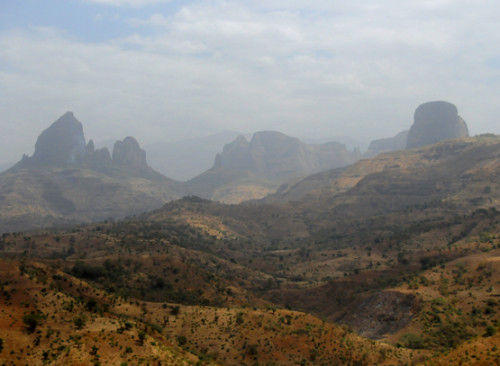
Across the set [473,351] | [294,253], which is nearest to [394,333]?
[473,351]

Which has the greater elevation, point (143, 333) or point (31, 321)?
point (31, 321)

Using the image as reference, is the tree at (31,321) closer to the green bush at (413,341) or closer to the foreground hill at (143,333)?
the foreground hill at (143,333)

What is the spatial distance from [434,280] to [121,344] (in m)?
57.4

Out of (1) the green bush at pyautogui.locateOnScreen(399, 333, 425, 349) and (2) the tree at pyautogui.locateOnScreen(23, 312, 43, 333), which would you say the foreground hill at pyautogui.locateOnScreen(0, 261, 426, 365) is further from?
(1) the green bush at pyautogui.locateOnScreen(399, 333, 425, 349)

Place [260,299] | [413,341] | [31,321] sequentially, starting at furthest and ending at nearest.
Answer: [260,299] < [413,341] < [31,321]

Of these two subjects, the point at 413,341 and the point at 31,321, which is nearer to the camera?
the point at 31,321

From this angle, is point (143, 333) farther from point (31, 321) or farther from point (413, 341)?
point (413, 341)

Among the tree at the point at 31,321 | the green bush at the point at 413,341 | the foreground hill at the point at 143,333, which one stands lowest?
the green bush at the point at 413,341

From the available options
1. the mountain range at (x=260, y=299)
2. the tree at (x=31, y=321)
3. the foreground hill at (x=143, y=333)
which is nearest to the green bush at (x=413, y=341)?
the mountain range at (x=260, y=299)

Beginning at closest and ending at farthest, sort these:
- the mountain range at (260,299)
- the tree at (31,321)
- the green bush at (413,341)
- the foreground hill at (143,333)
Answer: the foreground hill at (143,333)
the tree at (31,321)
the mountain range at (260,299)
the green bush at (413,341)

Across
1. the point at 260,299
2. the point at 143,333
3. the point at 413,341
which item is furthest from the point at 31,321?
the point at 260,299

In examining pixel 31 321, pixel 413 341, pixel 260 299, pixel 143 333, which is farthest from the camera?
pixel 260 299

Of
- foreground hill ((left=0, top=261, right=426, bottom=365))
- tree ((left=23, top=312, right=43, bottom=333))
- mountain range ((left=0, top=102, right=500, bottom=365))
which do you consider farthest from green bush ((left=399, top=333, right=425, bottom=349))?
tree ((left=23, top=312, right=43, bottom=333))

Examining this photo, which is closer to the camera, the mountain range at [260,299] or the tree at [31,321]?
the tree at [31,321]
